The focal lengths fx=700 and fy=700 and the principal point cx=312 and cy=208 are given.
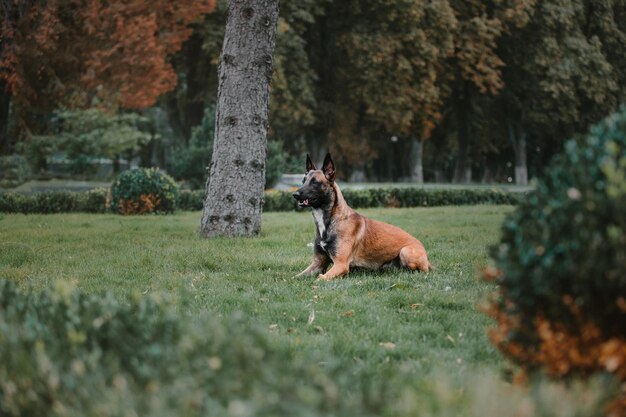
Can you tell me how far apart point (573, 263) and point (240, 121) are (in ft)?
33.1

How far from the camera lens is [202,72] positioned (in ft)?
113

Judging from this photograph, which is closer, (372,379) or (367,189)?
(372,379)

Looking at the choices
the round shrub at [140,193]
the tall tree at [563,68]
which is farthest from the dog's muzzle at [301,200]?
the tall tree at [563,68]

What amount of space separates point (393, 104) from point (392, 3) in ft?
15.4

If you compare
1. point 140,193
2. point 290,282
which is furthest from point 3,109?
point 290,282

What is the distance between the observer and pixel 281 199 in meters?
21.5

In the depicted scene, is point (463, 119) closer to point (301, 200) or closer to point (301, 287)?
point (301, 200)

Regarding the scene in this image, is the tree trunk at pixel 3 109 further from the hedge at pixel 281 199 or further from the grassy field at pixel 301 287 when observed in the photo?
the grassy field at pixel 301 287

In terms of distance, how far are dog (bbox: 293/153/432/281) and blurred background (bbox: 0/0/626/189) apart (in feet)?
52.7

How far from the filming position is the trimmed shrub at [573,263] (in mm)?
3123

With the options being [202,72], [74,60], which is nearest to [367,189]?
[74,60]

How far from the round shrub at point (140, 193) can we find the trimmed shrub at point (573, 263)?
16498 mm

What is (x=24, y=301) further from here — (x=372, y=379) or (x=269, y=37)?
(x=269, y=37)

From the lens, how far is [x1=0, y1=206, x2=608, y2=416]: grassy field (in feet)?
16.6
